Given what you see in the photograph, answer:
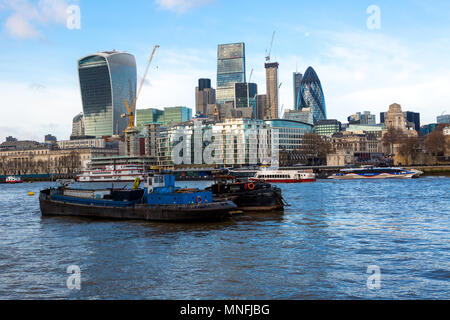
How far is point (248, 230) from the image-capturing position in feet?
147

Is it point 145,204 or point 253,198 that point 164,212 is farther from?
point 253,198

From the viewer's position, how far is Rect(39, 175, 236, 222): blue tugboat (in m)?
51.0

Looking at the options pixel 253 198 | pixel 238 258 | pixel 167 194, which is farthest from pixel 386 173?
pixel 238 258

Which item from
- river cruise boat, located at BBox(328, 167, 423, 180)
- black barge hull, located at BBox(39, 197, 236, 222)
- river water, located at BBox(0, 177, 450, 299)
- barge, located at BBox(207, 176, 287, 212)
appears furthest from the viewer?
river cruise boat, located at BBox(328, 167, 423, 180)

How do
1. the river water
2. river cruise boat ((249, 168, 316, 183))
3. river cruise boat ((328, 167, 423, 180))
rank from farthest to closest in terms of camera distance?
river cruise boat ((328, 167, 423, 180)), river cruise boat ((249, 168, 316, 183)), the river water

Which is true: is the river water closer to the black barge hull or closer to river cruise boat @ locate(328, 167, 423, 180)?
the black barge hull

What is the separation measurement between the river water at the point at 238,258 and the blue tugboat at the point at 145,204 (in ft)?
6.03

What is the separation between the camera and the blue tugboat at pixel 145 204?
50969 mm

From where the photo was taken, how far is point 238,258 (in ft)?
101

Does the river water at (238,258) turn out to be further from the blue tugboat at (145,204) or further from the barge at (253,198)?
the barge at (253,198)

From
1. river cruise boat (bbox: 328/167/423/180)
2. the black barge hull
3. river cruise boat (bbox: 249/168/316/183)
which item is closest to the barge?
the black barge hull

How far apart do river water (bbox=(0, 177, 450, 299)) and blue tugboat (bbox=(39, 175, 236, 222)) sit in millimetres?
1839

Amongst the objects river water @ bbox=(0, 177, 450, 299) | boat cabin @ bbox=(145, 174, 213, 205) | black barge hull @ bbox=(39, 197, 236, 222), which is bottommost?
river water @ bbox=(0, 177, 450, 299)

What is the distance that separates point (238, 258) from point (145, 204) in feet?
83.0
